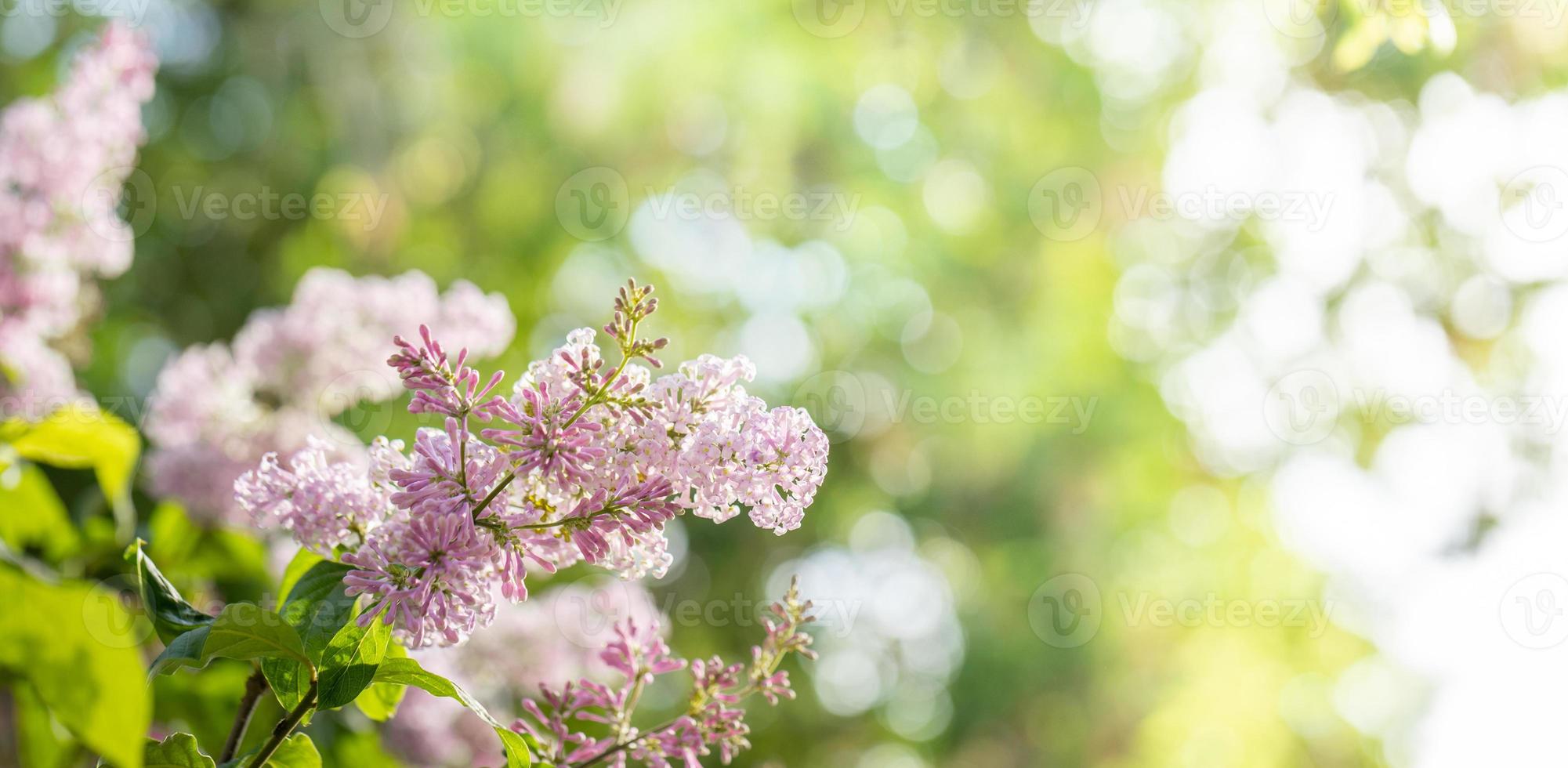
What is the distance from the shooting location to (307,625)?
938mm

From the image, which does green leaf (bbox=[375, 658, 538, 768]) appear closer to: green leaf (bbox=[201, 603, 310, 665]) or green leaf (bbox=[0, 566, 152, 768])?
green leaf (bbox=[201, 603, 310, 665])

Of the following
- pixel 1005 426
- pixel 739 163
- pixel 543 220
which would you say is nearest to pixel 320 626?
pixel 543 220

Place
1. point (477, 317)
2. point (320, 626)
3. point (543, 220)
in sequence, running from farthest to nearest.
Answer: point (543, 220) → point (477, 317) → point (320, 626)

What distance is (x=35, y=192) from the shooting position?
181 centimetres

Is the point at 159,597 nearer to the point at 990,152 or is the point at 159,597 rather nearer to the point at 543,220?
the point at 543,220

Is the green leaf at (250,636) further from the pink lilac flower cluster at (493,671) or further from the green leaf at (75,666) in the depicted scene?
the pink lilac flower cluster at (493,671)

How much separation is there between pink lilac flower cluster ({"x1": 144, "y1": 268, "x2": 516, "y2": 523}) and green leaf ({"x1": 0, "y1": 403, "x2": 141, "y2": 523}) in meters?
0.28

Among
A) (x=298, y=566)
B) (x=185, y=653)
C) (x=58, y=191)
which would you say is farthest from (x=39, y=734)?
(x=58, y=191)

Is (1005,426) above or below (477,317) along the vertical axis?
above

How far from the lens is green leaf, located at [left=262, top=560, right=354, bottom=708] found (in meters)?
0.93

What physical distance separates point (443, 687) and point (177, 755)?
22cm

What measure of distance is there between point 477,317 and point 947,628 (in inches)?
226

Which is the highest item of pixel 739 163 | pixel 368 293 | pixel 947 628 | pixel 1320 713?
pixel 1320 713

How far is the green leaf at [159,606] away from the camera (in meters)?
0.97
